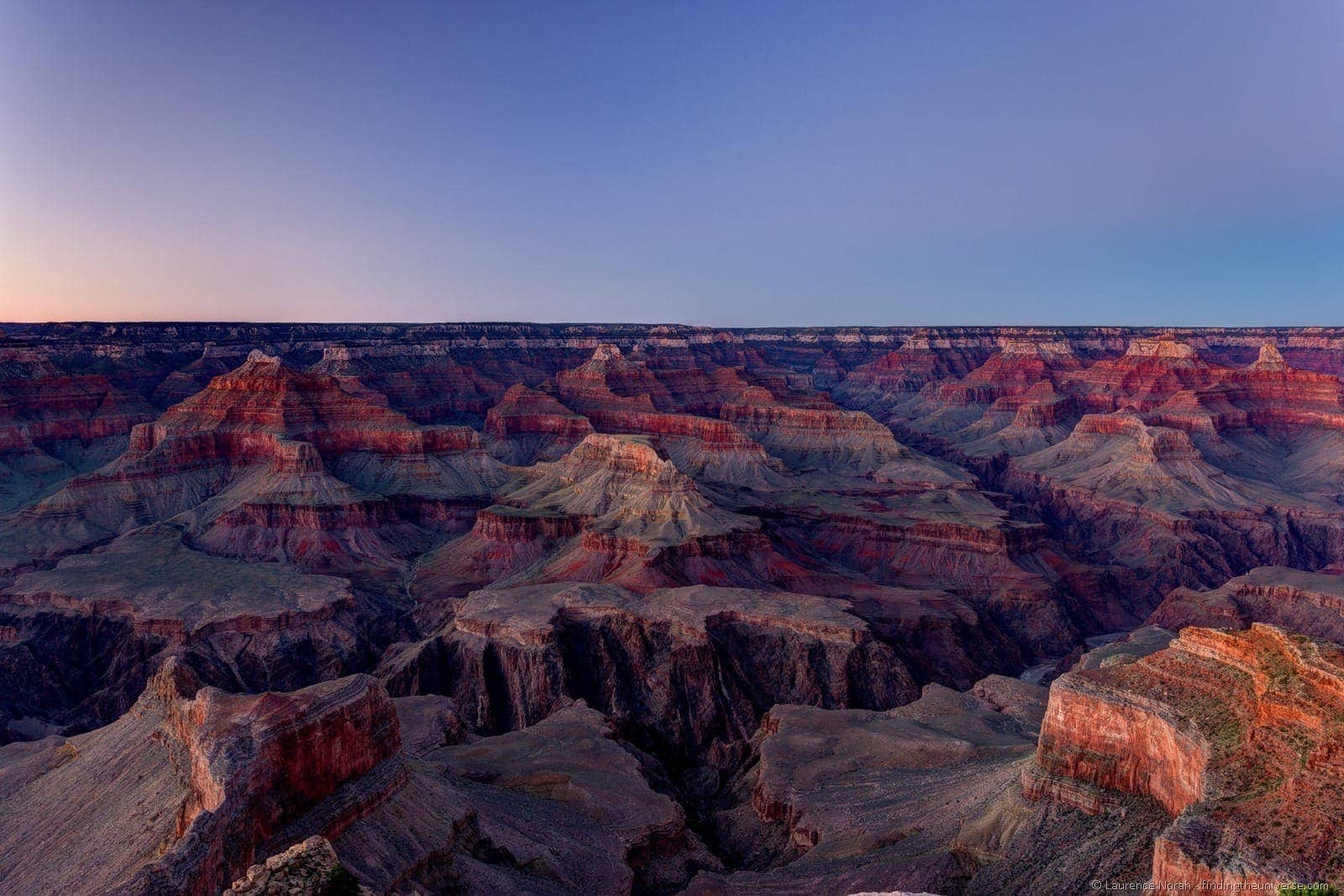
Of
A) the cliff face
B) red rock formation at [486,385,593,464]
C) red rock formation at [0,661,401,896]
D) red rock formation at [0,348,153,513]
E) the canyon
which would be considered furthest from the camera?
red rock formation at [486,385,593,464]

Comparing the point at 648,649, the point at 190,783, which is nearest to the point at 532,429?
the point at 648,649

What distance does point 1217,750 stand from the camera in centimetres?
3459

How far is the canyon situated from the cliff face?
0.16 m

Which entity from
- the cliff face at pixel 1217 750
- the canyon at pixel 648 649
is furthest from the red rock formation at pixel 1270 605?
the cliff face at pixel 1217 750

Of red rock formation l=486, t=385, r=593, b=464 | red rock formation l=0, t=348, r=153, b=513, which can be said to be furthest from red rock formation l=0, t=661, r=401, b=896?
red rock formation l=486, t=385, r=593, b=464

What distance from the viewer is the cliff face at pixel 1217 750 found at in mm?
28922

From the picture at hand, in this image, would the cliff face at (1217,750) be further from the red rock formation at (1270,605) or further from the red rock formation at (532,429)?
the red rock formation at (532,429)

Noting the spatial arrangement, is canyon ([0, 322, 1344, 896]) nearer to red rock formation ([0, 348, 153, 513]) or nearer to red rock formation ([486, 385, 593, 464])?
red rock formation ([0, 348, 153, 513])

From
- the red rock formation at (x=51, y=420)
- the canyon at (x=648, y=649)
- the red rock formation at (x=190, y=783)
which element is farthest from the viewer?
the red rock formation at (x=51, y=420)

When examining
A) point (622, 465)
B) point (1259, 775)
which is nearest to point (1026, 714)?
point (1259, 775)

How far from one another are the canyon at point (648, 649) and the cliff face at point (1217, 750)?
16 cm

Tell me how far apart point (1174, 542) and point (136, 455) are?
163831 millimetres

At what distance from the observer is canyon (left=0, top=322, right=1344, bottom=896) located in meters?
36.8

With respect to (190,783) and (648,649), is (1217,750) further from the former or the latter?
(648,649)
